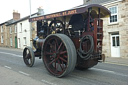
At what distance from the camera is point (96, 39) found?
4.78 metres

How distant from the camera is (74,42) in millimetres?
5316

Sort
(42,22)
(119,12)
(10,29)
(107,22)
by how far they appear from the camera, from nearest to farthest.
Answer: (42,22), (119,12), (107,22), (10,29)

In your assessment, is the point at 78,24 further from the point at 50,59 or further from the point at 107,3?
the point at 107,3

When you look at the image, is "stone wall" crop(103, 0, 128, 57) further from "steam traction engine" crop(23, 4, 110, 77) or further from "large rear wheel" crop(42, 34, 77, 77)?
"large rear wheel" crop(42, 34, 77, 77)

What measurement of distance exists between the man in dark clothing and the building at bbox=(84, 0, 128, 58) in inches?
292

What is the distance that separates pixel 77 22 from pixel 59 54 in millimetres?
1720

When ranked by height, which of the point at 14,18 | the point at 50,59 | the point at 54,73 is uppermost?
the point at 14,18

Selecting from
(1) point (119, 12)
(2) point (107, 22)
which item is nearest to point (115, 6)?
(1) point (119, 12)

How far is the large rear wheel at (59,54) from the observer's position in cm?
439

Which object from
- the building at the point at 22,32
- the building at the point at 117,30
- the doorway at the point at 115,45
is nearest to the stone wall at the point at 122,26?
the building at the point at 117,30

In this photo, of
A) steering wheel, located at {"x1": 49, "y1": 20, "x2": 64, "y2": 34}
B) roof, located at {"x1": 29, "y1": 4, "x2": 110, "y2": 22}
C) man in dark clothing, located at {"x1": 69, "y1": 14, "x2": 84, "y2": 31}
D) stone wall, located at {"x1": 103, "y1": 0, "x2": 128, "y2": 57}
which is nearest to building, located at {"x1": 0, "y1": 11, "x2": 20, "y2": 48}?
stone wall, located at {"x1": 103, "y1": 0, "x2": 128, "y2": 57}

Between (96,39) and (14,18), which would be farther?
(14,18)

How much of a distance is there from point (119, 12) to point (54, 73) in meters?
9.60

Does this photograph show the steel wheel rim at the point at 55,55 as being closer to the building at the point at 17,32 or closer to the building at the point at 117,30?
the building at the point at 117,30
